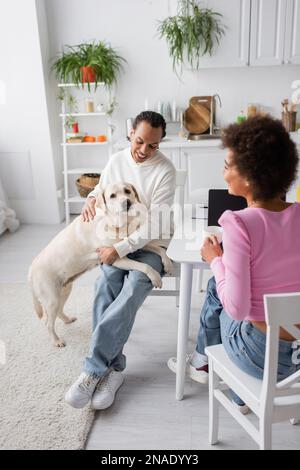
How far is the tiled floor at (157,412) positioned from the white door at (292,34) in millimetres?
2465

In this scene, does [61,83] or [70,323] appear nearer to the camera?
[70,323]

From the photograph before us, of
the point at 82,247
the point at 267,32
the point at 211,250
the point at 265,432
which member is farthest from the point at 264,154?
the point at 267,32

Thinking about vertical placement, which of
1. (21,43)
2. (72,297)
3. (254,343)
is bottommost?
(72,297)

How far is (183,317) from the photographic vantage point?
5.38 ft

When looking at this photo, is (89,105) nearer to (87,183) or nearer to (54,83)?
(54,83)

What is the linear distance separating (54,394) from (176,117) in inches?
114

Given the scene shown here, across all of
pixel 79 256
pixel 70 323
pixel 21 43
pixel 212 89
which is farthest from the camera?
pixel 212 89

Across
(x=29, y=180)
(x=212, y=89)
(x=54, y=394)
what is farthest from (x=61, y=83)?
(x=54, y=394)

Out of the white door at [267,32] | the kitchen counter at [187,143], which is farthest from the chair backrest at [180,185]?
the white door at [267,32]

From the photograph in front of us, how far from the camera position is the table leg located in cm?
157

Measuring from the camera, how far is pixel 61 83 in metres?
4.05

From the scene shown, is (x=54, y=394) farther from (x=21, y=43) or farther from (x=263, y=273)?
(x=21, y=43)

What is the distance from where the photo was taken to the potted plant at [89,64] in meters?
3.79

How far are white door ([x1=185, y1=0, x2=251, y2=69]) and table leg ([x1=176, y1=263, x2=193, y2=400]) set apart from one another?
105 inches
